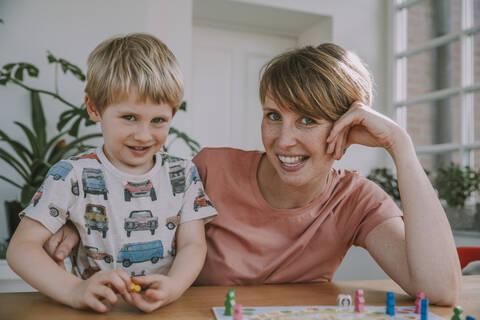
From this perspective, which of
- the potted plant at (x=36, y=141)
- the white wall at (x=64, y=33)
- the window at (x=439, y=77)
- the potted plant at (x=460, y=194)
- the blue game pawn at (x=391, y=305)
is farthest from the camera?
the window at (x=439, y=77)

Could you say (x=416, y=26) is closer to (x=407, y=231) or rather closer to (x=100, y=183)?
(x=407, y=231)

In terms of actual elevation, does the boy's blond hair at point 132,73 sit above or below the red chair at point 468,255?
above

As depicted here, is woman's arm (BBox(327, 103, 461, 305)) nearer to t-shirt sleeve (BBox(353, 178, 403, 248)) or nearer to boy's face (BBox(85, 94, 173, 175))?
t-shirt sleeve (BBox(353, 178, 403, 248))

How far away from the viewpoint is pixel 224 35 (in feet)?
12.0

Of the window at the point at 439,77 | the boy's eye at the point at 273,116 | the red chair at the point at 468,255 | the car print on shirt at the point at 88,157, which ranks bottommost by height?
the red chair at the point at 468,255

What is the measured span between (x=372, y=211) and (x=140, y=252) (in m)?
0.57

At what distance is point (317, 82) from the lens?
1.07 meters

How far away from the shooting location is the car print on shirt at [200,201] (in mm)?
1049

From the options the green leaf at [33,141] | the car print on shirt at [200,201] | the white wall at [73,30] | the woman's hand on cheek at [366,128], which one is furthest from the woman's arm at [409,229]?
the white wall at [73,30]

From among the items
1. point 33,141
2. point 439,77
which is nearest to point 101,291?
point 33,141

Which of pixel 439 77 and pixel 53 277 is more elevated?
pixel 439 77

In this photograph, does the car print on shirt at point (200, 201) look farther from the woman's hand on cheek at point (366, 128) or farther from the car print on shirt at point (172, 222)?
the woman's hand on cheek at point (366, 128)

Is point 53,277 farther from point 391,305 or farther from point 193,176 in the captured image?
point 391,305

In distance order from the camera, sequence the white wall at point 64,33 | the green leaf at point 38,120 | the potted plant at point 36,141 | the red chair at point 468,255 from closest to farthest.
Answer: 1. the red chair at point 468,255
2. the potted plant at point 36,141
3. the green leaf at point 38,120
4. the white wall at point 64,33
